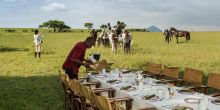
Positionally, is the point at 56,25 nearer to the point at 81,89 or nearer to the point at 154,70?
Result: the point at 154,70

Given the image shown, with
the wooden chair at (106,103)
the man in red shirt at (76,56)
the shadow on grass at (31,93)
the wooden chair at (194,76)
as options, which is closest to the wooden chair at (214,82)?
the wooden chair at (194,76)

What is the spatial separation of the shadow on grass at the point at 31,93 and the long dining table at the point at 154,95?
2210 millimetres

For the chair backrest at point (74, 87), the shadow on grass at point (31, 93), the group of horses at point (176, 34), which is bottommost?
the shadow on grass at point (31, 93)

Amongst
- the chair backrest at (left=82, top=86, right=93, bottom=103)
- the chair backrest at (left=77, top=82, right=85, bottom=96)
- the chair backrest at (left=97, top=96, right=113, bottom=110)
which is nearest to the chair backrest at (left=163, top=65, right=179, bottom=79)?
the chair backrest at (left=77, top=82, right=85, bottom=96)

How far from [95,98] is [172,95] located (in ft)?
4.48

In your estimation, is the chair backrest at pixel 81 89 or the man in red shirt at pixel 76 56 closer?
the chair backrest at pixel 81 89

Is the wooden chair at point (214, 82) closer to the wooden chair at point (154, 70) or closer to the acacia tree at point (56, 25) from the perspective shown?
the wooden chair at point (154, 70)

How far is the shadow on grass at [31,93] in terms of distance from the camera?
10.3 metres

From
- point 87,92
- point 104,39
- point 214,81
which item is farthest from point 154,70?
point 104,39

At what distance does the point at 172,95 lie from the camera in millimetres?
6648

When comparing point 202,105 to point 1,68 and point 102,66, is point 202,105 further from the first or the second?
point 1,68

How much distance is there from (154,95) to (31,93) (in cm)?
633

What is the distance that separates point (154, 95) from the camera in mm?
6633

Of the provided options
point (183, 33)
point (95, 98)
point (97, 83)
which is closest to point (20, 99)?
point (97, 83)
